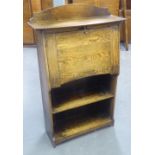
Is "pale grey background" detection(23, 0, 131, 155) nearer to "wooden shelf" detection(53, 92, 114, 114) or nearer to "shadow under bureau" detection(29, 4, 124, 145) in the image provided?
"shadow under bureau" detection(29, 4, 124, 145)

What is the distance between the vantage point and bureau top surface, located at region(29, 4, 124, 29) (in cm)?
155

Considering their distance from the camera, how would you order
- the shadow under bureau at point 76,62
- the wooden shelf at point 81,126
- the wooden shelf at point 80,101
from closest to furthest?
the shadow under bureau at point 76,62 → the wooden shelf at point 80,101 → the wooden shelf at point 81,126

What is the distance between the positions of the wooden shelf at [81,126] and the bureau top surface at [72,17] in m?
0.92

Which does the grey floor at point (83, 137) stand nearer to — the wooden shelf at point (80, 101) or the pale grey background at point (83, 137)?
the pale grey background at point (83, 137)

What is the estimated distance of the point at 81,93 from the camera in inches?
78.5

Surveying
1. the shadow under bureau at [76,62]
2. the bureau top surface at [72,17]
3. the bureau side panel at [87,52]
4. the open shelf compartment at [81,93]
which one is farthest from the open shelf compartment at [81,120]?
the bureau top surface at [72,17]

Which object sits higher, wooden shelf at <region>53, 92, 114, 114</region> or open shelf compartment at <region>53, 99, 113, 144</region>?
wooden shelf at <region>53, 92, 114, 114</region>

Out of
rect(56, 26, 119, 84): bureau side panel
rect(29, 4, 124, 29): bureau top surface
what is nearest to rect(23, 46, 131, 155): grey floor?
rect(56, 26, 119, 84): bureau side panel

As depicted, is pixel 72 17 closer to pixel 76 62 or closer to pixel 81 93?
pixel 76 62

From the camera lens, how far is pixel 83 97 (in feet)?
6.25

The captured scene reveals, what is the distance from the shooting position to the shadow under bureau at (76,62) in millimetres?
1495

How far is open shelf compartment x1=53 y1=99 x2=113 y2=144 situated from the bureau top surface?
77 centimetres

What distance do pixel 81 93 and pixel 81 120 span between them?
10.3 inches
